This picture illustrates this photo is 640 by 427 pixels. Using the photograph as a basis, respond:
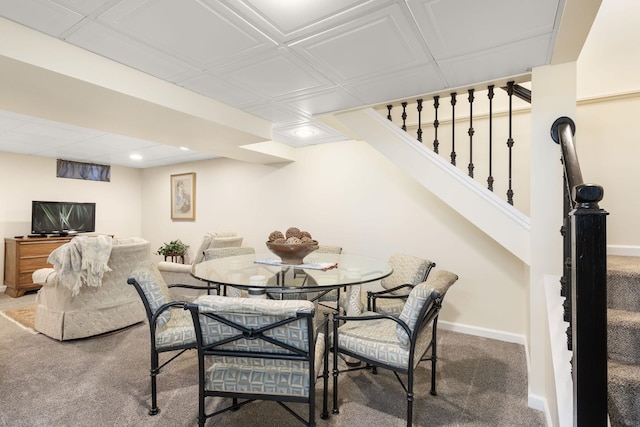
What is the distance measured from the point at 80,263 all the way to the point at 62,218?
3.46 meters

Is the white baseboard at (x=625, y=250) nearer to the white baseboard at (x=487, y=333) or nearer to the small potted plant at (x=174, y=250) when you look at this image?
the white baseboard at (x=487, y=333)

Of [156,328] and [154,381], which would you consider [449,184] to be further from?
[154,381]

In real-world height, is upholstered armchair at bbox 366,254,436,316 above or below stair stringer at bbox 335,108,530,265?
below

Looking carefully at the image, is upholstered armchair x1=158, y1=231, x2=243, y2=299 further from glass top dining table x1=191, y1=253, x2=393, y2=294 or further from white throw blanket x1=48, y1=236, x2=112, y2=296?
glass top dining table x1=191, y1=253, x2=393, y2=294

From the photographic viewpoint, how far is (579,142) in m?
2.70

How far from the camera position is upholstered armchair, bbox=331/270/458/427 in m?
1.72

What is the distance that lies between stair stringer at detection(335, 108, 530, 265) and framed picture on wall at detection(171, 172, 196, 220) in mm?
3951

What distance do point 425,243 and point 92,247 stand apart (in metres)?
3.48

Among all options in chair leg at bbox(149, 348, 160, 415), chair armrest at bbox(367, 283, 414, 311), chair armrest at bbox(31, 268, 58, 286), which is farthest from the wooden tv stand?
chair armrest at bbox(367, 283, 414, 311)

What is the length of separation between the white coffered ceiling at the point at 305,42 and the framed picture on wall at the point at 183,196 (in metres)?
3.26

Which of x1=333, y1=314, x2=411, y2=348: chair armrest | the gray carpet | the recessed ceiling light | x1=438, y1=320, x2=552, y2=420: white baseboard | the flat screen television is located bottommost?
the gray carpet

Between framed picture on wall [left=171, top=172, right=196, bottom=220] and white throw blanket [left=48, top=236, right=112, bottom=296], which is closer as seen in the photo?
white throw blanket [left=48, top=236, right=112, bottom=296]

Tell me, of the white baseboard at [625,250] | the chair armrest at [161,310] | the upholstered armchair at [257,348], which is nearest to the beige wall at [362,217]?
the white baseboard at [625,250]

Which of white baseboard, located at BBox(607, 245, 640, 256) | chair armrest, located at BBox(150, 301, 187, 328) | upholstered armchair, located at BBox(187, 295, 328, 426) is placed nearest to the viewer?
Result: upholstered armchair, located at BBox(187, 295, 328, 426)
